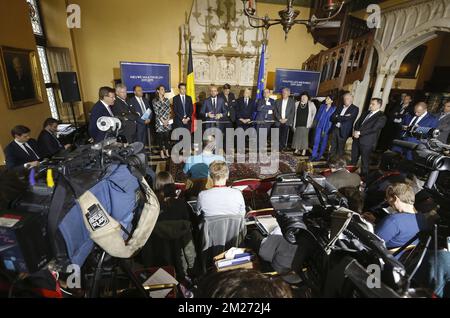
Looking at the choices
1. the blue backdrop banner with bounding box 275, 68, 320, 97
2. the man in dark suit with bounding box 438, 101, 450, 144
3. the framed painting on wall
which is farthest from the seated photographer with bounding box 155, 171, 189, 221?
the blue backdrop banner with bounding box 275, 68, 320, 97

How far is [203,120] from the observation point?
544cm

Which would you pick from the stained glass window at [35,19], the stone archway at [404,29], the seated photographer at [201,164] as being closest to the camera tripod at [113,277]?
the seated photographer at [201,164]

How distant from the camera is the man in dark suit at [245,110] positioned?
549 centimetres

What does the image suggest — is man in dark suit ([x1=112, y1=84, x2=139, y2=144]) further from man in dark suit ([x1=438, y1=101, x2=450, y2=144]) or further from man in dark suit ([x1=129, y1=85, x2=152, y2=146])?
man in dark suit ([x1=438, y1=101, x2=450, y2=144])

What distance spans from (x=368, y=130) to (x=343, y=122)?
55cm

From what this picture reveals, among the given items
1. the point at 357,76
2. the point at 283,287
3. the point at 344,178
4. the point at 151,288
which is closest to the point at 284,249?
the point at 283,287

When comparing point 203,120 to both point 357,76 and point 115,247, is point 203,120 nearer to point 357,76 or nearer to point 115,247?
point 357,76

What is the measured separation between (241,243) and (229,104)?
3943mm

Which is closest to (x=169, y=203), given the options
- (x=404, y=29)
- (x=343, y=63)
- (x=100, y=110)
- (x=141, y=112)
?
(x=100, y=110)

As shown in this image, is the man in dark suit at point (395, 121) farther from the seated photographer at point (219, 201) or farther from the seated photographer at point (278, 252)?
the seated photographer at point (278, 252)

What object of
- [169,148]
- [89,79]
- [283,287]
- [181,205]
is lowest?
[169,148]

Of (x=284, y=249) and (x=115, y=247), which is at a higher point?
(x=115, y=247)

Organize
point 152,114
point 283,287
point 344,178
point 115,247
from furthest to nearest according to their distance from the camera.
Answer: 1. point 152,114
2. point 344,178
3. point 115,247
4. point 283,287

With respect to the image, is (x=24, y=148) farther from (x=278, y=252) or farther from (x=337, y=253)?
(x=337, y=253)
